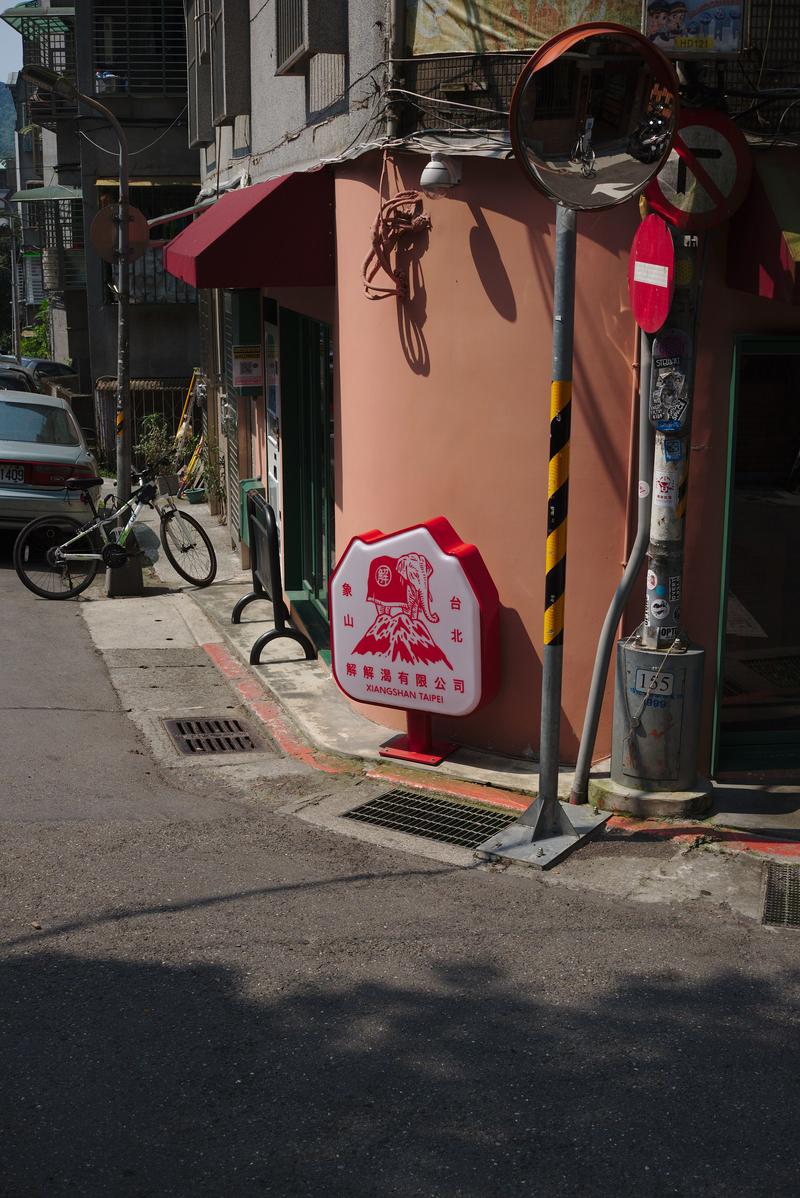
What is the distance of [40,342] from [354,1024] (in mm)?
48997

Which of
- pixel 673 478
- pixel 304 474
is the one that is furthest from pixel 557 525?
pixel 304 474

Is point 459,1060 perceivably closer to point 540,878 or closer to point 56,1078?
point 56,1078

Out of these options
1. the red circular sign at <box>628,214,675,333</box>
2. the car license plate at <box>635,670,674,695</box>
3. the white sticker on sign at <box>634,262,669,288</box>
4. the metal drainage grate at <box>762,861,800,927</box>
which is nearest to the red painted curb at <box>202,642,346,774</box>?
the car license plate at <box>635,670,674,695</box>

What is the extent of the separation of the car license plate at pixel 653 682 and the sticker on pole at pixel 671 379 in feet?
4.30

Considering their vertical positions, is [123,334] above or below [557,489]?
above

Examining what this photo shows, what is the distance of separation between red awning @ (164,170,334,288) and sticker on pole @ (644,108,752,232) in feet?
9.04

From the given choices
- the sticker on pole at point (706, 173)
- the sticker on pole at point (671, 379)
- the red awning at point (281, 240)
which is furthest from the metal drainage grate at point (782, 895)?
the red awning at point (281, 240)

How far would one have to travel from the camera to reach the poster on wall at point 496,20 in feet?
22.7

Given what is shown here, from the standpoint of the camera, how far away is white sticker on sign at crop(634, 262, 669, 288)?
A: 6.74 metres

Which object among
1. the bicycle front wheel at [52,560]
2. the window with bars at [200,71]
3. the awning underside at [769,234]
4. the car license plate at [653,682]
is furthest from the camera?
the window with bars at [200,71]

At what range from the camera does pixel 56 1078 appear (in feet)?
14.6

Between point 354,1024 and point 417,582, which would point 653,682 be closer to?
point 417,582

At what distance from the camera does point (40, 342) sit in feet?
166

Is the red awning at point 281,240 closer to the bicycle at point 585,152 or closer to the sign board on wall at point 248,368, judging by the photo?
the bicycle at point 585,152
